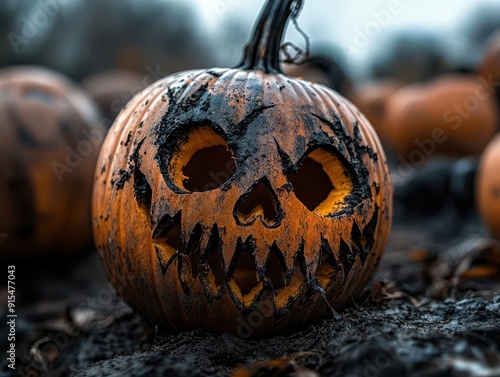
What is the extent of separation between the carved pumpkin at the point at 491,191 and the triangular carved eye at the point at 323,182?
2512 millimetres

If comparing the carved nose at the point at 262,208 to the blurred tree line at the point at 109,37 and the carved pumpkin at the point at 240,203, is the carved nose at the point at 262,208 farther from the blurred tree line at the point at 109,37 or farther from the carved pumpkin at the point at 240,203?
the blurred tree line at the point at 109,37

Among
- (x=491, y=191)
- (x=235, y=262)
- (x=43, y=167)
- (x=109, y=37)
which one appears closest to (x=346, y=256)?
(x=235, y=262)

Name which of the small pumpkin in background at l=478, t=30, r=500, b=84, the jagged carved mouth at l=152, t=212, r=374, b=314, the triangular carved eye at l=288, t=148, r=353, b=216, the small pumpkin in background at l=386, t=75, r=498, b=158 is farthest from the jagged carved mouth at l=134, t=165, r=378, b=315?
the small pumpkin in background at l=478, t=30, r=500, b=84

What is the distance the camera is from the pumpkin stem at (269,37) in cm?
208

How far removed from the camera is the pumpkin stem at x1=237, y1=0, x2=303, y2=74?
2.08 meters

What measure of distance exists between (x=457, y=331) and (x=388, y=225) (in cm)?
56

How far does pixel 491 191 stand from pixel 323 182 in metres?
2.58

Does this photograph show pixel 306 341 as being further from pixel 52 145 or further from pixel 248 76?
pixel 52 145

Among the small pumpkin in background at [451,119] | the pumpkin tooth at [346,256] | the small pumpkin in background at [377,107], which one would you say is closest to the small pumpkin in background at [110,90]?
the small pumpkin in background at [451,119]

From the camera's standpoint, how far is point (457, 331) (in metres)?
1.59

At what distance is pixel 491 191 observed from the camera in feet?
13.4

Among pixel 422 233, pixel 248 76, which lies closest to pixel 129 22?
pixel 422 233

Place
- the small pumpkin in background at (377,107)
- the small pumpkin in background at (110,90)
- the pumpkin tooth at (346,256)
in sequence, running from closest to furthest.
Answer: the pumpkin tooth at (346,256) → the small pumpkin in background at (110,90) → the small pumpkin in background at (377,107)

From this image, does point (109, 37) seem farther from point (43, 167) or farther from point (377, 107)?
point (43, 167)
